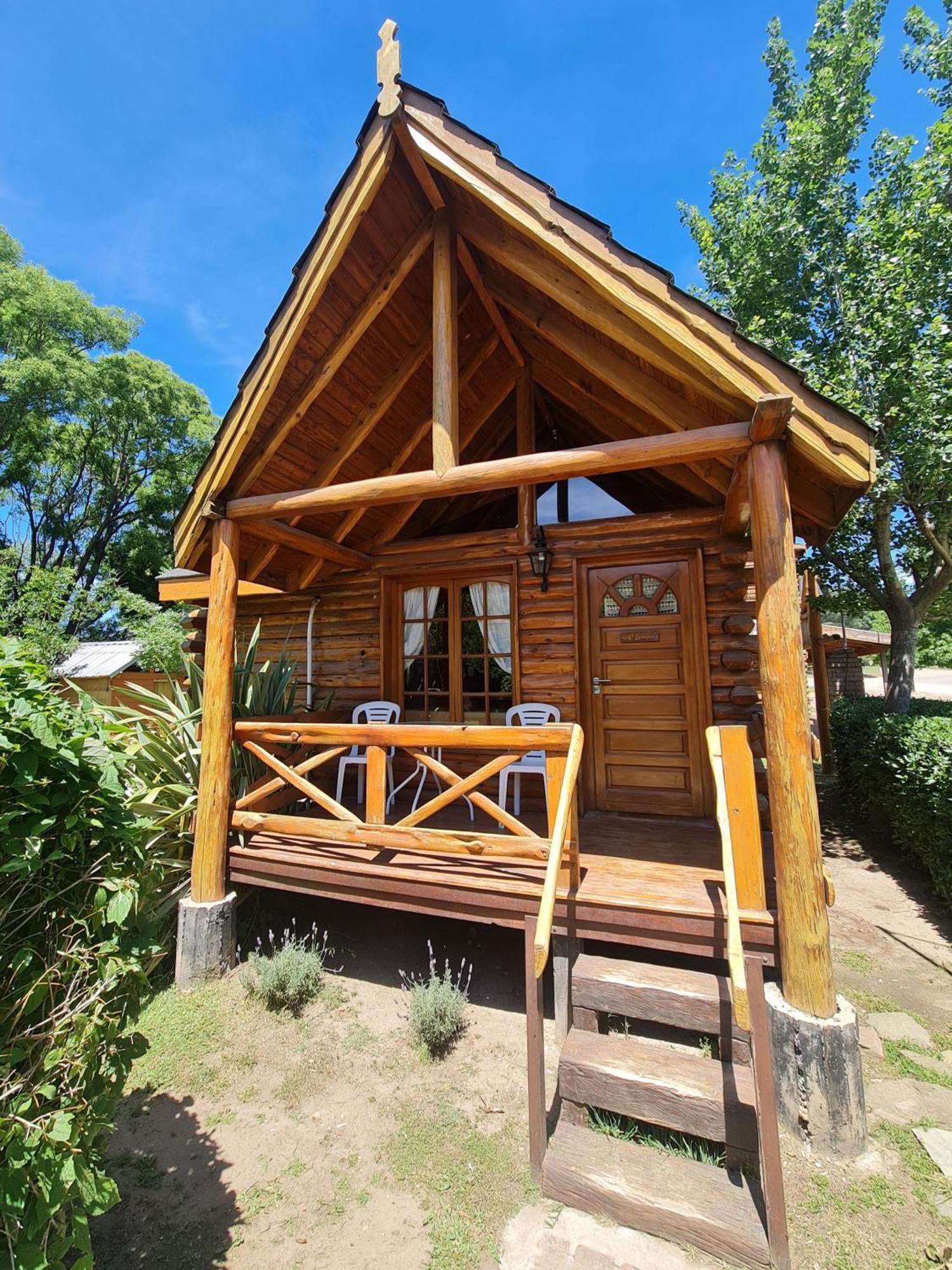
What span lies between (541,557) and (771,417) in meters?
2.58

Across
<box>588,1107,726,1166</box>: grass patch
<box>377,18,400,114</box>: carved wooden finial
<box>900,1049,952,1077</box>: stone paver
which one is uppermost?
<box>377,18,400,114</box>: carved wooden finial

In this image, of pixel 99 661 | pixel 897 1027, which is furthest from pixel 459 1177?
pixel 99 661

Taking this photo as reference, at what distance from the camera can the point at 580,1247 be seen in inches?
74.6

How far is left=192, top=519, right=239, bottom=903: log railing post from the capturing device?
372 centimetres

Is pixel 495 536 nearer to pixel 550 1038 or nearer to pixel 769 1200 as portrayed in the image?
pixel 550 1038

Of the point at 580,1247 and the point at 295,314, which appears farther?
the point at 295,314

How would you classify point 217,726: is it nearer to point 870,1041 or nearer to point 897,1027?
point 870,1041

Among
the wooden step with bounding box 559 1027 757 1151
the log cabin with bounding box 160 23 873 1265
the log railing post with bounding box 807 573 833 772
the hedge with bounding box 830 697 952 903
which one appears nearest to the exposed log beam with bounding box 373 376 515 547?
the log cabin with bounding box 160 23 873 1265

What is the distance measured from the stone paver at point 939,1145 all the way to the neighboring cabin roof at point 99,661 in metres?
15.2

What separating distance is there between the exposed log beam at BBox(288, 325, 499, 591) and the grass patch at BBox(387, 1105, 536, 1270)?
408 centimetres

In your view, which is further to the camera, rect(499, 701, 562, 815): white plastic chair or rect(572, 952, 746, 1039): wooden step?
rect(499, 701, 562, 815): white plastic chair

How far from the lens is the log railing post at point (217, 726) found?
12.2ft

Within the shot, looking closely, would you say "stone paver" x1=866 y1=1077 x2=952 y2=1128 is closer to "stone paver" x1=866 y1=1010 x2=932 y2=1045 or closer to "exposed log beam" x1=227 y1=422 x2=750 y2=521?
"stone paver" x1=866 y1=1010 x2=932 y2=1045

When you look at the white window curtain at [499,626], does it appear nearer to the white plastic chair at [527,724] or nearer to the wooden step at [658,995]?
the white plastic chair at [527,724]
